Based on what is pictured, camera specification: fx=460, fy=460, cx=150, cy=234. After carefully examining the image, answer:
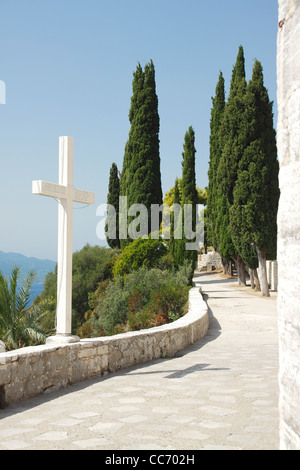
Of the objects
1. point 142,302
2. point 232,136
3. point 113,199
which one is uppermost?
point 232,136

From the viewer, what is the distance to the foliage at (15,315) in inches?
318

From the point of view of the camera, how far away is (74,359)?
17.2ft

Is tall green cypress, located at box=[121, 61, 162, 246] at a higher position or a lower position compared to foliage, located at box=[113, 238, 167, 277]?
higher

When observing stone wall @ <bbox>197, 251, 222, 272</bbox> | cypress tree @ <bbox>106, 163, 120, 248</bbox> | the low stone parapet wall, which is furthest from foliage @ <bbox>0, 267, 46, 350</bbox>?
stone wall @ <bbox>197, 251, 222, 272</bbox>

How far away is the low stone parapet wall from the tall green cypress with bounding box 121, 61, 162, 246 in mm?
19817

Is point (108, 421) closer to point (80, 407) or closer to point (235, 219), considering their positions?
point (80, 407)

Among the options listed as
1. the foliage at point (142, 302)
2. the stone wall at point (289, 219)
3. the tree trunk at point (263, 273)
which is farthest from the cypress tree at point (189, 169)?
the stone wall at point (289, 219)

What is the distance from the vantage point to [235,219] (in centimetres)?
1975

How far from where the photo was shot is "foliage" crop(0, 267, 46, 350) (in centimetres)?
807

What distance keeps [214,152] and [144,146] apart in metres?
4.71

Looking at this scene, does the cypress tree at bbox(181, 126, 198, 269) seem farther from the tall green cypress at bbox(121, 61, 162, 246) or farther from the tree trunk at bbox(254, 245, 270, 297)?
the tree trunk at bbox(254, 245, 270, 297)

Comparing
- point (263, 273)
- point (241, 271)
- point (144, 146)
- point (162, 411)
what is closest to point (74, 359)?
point (162, 411)

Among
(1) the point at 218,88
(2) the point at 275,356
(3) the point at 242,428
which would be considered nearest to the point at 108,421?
(3) the point at 242,428

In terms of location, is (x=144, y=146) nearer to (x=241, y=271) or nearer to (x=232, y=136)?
(x=232, y=136)
